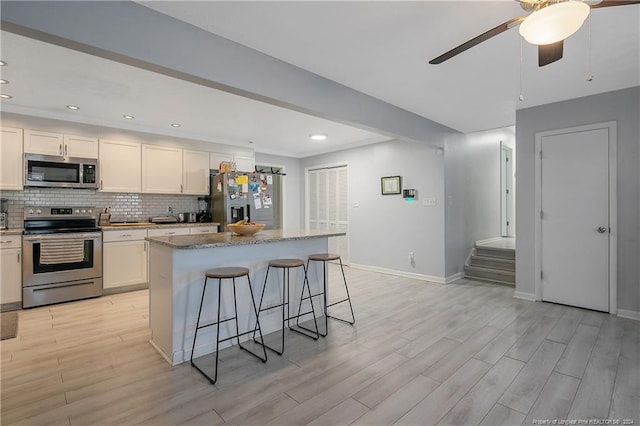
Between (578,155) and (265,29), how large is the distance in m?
3.72

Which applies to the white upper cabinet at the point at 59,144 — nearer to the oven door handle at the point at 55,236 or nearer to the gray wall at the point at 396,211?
the oven door handle at the point at 55,236

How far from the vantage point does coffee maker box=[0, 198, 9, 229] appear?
156 inches

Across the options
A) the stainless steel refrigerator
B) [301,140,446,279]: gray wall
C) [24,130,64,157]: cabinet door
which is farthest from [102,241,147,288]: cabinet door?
[301,140,446,279]: gray wall

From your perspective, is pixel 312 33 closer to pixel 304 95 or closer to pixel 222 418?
pixel 304 95

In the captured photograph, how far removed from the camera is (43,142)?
13.3 ft

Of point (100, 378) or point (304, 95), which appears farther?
point (304, 95)

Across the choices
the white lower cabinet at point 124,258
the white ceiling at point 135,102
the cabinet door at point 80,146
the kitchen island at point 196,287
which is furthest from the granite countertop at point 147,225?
the kitchen island at point 196,287

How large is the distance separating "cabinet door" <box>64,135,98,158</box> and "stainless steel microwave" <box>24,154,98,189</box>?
66 mm

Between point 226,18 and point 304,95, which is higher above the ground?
point 226,18

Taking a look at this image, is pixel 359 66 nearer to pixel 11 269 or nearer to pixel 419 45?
pixel 419 45

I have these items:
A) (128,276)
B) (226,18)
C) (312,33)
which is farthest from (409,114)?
(128,276)

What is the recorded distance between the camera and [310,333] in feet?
9.95

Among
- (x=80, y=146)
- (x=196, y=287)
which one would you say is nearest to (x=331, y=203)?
(x=80, y=146)

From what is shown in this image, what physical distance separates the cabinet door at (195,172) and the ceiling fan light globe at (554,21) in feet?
16.1
